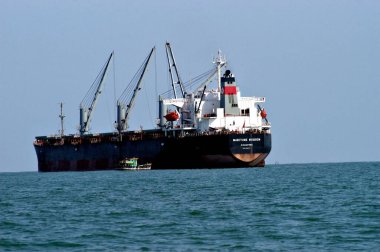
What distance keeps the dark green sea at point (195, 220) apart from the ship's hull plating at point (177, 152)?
38.0 m

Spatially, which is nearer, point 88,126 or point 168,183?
point 168,183

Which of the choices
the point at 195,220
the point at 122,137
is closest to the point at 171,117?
the point at 122,137

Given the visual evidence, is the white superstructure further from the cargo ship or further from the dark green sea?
the dark green sea

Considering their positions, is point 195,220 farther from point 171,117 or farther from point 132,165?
point 132,165

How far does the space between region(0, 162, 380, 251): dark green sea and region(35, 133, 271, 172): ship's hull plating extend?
125 feet

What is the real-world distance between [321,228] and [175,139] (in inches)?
2828

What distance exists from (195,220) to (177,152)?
6700 centimetres

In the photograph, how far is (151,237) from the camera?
37938mm

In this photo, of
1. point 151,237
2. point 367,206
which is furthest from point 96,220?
point 367,206

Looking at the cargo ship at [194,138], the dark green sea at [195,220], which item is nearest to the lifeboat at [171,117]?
the cargo ship at [194,138]

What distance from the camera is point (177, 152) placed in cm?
11069

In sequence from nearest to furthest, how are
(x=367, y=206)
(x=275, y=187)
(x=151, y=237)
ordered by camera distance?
(x=151, y=237)
(x=367, y=206)
(x=275, y=187)

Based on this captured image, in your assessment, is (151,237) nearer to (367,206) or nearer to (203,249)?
(203,249)

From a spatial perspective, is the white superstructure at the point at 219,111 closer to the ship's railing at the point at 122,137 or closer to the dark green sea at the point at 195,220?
the ship's railing at the point at 122,137
